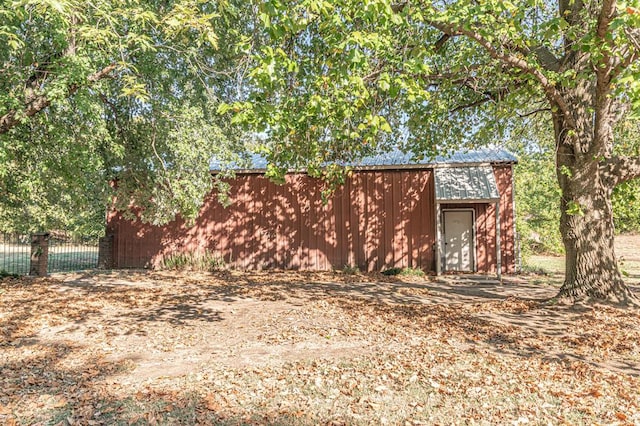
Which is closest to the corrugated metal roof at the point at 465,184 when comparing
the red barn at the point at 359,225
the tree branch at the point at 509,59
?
the red barn at the point at 359,225

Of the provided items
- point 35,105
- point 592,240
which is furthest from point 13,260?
point 592,240

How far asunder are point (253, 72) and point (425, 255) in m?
9.59

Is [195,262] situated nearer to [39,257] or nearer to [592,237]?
[39,257]

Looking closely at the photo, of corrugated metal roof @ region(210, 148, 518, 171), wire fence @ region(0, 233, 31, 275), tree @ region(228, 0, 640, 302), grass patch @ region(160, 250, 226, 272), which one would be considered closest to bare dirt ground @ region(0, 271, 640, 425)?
tree @ region(228, 0, 640, 302)

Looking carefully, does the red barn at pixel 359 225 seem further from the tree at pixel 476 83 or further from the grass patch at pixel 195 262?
the tree at pixel 476 83

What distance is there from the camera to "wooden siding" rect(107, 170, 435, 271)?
12.2 meters

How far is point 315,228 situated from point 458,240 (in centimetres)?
466

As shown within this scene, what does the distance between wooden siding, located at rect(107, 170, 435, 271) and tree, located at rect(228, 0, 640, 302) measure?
4.06 m

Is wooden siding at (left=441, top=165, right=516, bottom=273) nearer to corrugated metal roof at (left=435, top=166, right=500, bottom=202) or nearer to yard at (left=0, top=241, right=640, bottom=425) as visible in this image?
corrugated metal roof at (left=435, top=166, right=500, bottom=202)

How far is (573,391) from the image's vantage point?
3.50 m

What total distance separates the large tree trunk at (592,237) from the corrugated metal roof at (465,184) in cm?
385

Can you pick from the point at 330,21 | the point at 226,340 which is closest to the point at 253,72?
the point at 330,21

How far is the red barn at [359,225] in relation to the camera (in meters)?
11.9

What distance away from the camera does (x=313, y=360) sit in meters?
4.27
